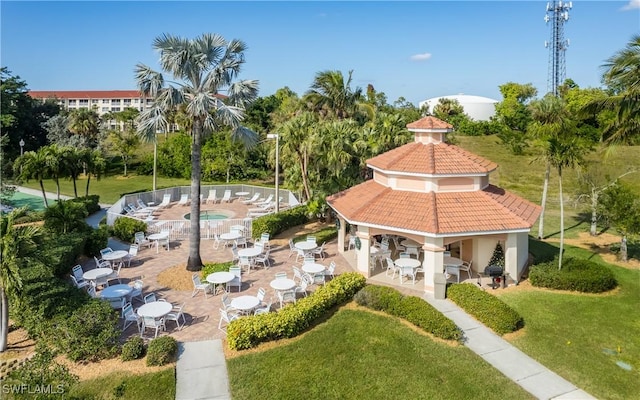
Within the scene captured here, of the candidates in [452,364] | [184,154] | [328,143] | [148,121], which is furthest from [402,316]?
[184,154]

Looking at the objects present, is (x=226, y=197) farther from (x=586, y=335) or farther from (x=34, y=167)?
(x=586, y=335)

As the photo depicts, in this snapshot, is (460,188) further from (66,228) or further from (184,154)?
(184,154)

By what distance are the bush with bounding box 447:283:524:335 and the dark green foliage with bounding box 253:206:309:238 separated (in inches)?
472

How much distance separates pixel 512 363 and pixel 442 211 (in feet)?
23.2

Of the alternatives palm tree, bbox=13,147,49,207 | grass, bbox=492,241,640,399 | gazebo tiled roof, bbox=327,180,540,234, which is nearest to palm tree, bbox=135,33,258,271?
gazebo tiled roof, bbox=327,180,540,234

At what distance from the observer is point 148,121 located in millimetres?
17078

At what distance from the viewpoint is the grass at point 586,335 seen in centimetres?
1194

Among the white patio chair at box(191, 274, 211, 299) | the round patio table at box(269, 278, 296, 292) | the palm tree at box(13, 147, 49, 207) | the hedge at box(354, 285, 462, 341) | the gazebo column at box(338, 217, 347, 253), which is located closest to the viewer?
the hedge at box(354, 285, 462, 341)

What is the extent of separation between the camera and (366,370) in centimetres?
1205

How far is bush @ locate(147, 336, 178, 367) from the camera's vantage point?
12008 mm

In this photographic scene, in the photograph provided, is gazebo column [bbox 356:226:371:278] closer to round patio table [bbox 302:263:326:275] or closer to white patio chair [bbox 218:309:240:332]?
round patio table [bbox 302:263:326:275]

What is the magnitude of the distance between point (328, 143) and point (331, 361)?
53.9ft

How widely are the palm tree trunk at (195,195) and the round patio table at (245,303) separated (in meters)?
5.40

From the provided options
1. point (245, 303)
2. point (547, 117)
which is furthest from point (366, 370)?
point (547, 117)
